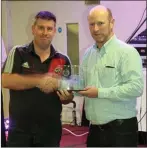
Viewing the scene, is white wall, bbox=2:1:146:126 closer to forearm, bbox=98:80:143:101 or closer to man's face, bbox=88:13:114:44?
man's face, bbox=88:13:114:44

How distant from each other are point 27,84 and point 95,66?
1.55 feet

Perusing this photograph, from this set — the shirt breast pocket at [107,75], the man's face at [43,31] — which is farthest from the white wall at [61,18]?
the shirt breast pocket at [107,75]

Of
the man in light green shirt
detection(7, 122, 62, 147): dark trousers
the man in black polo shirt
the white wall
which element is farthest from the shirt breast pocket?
the white wall

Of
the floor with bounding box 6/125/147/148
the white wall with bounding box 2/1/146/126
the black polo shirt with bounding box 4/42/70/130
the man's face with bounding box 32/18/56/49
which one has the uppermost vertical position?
the white wall with bounding box 2/1/146/126

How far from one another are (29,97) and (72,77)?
1.12 feet

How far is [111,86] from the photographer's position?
1802 mm

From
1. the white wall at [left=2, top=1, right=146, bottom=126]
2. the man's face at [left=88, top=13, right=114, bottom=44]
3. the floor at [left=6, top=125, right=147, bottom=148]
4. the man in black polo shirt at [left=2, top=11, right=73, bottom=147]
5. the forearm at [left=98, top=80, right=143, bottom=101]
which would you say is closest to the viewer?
the forearm at [left=98, top=80, right=143, bottom=101]

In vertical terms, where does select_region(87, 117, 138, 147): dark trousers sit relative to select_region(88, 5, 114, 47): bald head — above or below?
below

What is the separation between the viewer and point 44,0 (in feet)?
15.3

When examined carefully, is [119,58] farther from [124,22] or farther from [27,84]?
[124,22]

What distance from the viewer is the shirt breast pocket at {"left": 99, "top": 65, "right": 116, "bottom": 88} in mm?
1793

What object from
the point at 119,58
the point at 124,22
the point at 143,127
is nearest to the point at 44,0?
the point at 124,22

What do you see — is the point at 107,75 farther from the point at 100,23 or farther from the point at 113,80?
the point at 100,23

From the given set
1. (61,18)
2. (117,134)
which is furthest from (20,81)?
(61,18)
